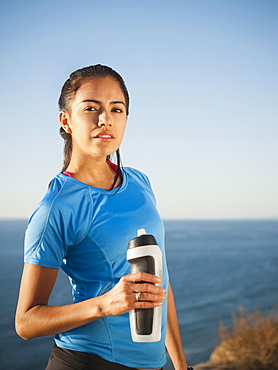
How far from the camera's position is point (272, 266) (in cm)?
4316

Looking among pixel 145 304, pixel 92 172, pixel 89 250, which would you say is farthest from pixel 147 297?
pixel 92 172

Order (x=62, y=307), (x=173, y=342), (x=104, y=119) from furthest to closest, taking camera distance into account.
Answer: (x=173, y=342) < (x=104, y=119) < (x=62, y=307)

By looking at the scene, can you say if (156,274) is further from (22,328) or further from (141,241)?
(22,328)

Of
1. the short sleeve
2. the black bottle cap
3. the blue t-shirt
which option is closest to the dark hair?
the blue t-shirt

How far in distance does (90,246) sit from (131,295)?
0.24 metres

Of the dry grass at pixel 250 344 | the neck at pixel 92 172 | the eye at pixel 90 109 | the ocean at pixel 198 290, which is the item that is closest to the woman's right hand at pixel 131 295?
the neck at pixel 92 172

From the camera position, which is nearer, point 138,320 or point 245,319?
point 138,320

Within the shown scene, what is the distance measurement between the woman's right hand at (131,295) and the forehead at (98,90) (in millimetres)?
543

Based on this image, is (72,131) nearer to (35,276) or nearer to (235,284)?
(35,276)

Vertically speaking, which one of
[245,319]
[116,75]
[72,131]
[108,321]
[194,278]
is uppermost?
[116,75]

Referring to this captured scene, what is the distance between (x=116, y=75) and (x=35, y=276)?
651mm

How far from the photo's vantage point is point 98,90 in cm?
120

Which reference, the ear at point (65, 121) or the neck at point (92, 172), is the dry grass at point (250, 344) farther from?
the ear at point (65, 121)

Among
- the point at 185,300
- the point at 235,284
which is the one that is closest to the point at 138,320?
the point at 185,300
